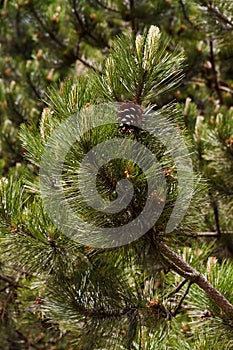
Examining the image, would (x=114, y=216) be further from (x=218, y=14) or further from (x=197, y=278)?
(x=218, y=14)

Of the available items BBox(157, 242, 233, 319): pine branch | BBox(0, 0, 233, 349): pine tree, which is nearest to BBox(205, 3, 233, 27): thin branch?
BBox(0, 0, 233, 349): pine tree

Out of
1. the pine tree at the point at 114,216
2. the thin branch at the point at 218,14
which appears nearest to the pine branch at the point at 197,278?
the pine tree at the point at 114,216

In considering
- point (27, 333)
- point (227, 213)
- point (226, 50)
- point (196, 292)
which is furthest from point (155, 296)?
point (226, 50)

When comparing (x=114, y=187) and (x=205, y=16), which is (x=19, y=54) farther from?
(x=114, y=187)

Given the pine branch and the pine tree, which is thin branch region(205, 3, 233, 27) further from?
the pine branch

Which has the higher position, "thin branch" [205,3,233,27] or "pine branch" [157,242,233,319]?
"thin branch" [205,3,233,27]

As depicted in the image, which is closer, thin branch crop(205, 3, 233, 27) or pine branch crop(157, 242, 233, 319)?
pine branch crop(157, 242, 233, 319)

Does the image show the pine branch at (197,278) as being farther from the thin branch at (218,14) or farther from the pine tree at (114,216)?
the thin branch at (218,14)

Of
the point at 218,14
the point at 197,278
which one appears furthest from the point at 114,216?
the point at 218,14
